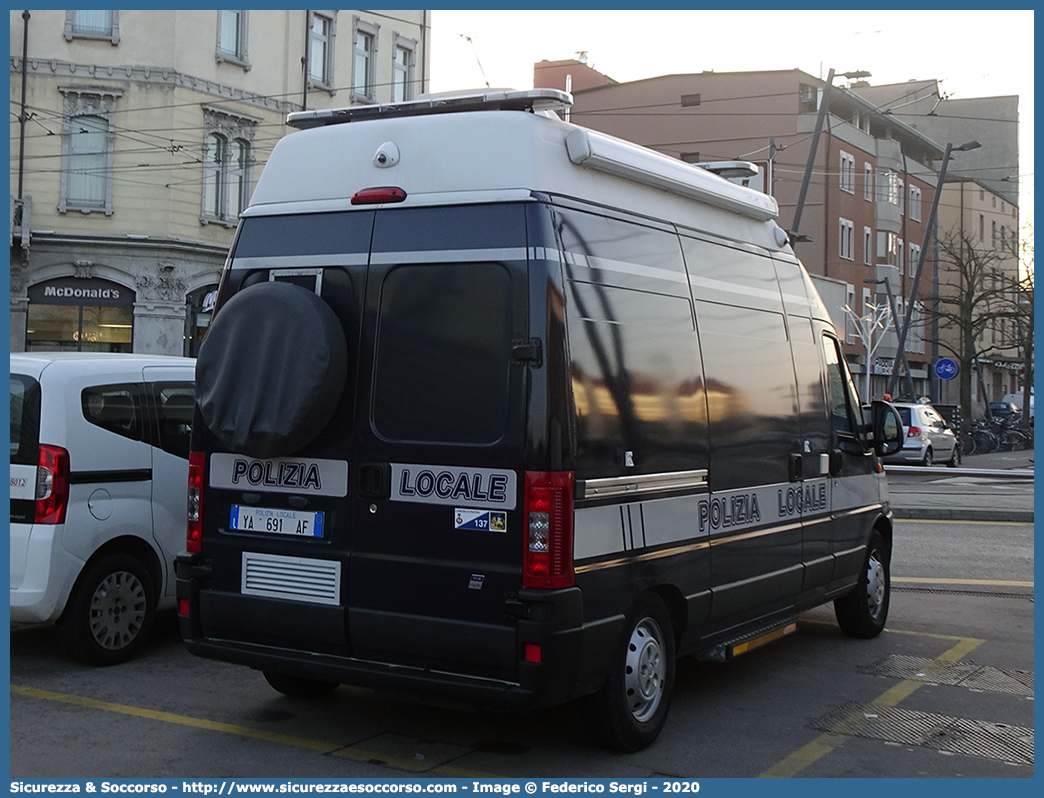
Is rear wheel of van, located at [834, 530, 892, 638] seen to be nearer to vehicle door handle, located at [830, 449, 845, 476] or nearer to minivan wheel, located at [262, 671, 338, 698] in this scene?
vehicle door handle, located at [830, 449, 845, 476]

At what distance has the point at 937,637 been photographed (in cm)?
856

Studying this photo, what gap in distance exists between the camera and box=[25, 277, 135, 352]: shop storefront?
98.1 feet

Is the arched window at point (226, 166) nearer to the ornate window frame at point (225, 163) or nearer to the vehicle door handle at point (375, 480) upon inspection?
the ornate window frame at point (225, 163)

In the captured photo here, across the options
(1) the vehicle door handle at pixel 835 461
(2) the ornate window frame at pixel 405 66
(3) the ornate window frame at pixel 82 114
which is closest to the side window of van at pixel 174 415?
(1) the vehicle door handle at pixel 835 461

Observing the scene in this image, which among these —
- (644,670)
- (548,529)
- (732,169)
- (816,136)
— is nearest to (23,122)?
(816,136)

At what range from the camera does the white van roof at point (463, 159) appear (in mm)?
5406

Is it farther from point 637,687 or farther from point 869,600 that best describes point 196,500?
point 869,600

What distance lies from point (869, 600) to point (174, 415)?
4.77 meters

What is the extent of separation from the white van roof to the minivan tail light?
3cm

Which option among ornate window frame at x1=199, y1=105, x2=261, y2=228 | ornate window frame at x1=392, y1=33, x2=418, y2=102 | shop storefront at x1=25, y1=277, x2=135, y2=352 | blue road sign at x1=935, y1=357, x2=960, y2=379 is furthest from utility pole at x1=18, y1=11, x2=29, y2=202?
blue road sign at x1=935, y1=357, x2=960, y2=379

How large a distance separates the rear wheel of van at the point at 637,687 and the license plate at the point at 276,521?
4.76 feet

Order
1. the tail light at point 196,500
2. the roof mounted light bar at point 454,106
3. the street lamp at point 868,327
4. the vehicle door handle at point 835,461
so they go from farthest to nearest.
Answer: the street lamp at point 868,327, the vehicle door handle at point 835,461, the tail light at point 196,500, the roof mounted light bar at point 454,106

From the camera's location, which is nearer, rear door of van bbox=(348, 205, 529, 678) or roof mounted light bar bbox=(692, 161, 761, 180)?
rear door of van bbox=(348, 205, 529, 678)
